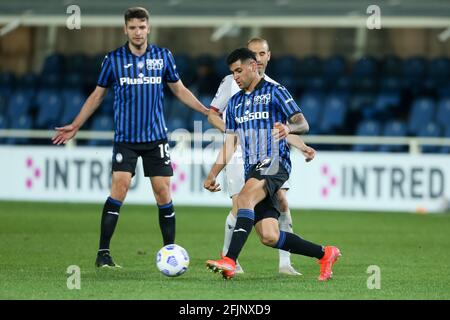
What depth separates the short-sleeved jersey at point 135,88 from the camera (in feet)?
31.1

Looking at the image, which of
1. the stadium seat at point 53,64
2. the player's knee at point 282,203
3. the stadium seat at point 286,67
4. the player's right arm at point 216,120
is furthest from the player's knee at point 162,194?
the stadium seat at point 53,64

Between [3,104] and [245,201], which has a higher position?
[3,104]

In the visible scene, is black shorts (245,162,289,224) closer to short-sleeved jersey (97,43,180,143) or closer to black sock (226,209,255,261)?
black sock (226,209,255,261)

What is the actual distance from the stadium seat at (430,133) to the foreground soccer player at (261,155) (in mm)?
10575

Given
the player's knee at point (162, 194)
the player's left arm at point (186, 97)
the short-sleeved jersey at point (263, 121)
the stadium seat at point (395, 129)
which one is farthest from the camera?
the stadium seat at point (395, 129)

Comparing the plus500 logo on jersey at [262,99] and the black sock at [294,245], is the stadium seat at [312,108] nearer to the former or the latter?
the plus500 logo on jersey at [262,99]

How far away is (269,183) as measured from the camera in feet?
28.2

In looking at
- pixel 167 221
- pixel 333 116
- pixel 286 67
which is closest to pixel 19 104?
pixel 286 67

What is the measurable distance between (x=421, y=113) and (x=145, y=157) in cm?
1125

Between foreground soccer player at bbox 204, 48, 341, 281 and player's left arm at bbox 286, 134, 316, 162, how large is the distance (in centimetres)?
10

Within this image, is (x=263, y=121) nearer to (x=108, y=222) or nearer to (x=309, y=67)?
(x=108, y=222)

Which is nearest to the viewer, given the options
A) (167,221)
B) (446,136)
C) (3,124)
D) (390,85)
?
(167,221)
